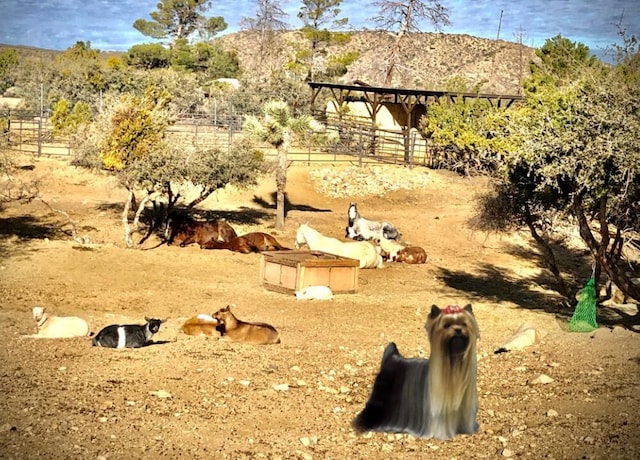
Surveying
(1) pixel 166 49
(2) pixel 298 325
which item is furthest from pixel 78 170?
(1) pixel 166 49

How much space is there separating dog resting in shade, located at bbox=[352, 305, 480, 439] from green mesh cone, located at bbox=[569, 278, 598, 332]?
6410 mm

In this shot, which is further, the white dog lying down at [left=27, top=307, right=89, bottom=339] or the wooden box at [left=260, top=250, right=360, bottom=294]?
the wooden box at [left=260, top=250, right=360, bottom=294]

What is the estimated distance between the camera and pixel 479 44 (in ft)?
356

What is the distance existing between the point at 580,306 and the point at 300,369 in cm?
509

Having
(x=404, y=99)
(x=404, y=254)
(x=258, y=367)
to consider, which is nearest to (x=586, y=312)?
(x=258, y=367)

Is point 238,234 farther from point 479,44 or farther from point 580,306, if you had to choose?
point 479,44

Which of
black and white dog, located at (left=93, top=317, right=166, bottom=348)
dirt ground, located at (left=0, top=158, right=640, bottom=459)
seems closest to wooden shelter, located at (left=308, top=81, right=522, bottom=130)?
dirt ground, located at (left=0, top=158, right=640, bottom=459)

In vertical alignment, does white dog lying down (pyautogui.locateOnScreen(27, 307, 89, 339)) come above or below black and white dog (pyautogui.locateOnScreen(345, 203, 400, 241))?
above

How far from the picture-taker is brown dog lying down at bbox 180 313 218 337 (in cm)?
1231

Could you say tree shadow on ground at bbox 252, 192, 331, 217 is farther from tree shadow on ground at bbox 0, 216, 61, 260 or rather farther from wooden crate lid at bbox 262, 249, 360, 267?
wooden crate lid at bbox 262, 249, 360, 267

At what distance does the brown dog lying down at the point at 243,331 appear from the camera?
12.1m

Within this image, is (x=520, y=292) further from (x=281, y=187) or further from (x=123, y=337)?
(x=123, y=337)

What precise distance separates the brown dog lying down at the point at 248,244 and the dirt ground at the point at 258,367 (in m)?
0.83

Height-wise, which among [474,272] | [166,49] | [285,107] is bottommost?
[474,272]
